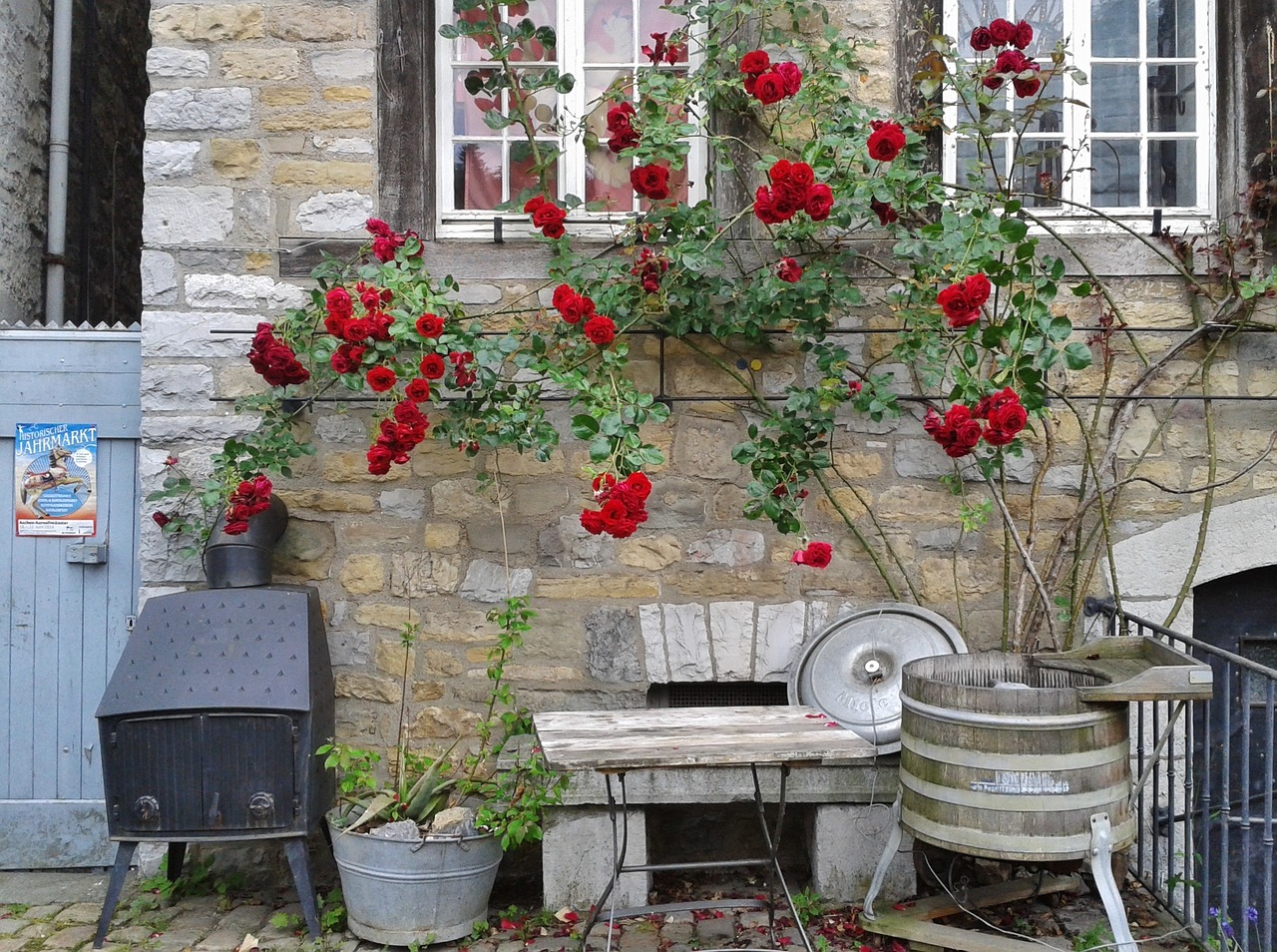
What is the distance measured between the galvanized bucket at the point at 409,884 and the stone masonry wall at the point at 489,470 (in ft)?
2.17

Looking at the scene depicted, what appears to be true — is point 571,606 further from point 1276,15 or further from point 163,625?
point 1276,15

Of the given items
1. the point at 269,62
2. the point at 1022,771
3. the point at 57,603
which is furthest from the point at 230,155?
the point at 1022,771

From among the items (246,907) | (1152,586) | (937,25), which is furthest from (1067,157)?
(246,907)

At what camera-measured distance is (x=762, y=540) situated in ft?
13.4

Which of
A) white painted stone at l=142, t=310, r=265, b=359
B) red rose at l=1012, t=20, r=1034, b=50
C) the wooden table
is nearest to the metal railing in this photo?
the wooden table

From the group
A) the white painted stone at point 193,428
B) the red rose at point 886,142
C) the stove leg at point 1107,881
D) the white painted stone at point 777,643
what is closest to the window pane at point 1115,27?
the red rose at point 886,142

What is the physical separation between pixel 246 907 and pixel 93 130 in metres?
3.92

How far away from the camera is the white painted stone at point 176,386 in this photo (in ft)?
13.4

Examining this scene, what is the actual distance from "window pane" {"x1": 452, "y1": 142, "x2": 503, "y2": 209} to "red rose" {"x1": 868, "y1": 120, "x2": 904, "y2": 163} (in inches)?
57.9

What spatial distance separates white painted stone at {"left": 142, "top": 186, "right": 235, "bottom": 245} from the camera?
4070mm

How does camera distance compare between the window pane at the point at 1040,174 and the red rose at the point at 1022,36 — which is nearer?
the red rose at the point at 1022,36

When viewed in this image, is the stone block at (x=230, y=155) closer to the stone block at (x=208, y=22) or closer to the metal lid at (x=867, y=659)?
the stone block at (x=208, y=22)

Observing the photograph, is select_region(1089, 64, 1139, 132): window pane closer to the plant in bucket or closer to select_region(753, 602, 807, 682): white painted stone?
select_region(753, 602, 807, 682): white painted stone

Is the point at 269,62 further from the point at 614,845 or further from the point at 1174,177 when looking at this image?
the point at 1174,177
